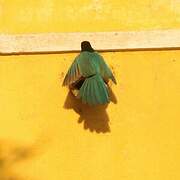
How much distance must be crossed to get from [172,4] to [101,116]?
3.22 ft

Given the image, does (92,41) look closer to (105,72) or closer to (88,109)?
(105,72)

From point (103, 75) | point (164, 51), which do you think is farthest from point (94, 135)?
point (164, 51)

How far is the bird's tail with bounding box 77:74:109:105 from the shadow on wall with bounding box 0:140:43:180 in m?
0.57

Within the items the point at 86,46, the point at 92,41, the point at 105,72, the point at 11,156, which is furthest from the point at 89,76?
the point at 11,156

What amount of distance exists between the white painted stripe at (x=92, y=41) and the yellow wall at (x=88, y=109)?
0.06 m

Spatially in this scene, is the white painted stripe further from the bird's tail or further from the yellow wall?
the bird's tail

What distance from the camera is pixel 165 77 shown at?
4957mm

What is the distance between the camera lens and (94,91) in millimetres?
4656

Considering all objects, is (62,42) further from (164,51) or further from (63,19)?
(164,51)

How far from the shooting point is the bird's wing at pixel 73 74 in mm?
4746

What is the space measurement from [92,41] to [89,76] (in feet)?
1.31

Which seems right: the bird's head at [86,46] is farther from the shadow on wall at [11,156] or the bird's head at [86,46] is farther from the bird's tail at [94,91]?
the shadow on wall at [11,156]

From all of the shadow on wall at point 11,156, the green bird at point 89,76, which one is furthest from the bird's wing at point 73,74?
the shadow on wall at point 11,156

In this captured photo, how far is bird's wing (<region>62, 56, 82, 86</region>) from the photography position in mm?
4746
